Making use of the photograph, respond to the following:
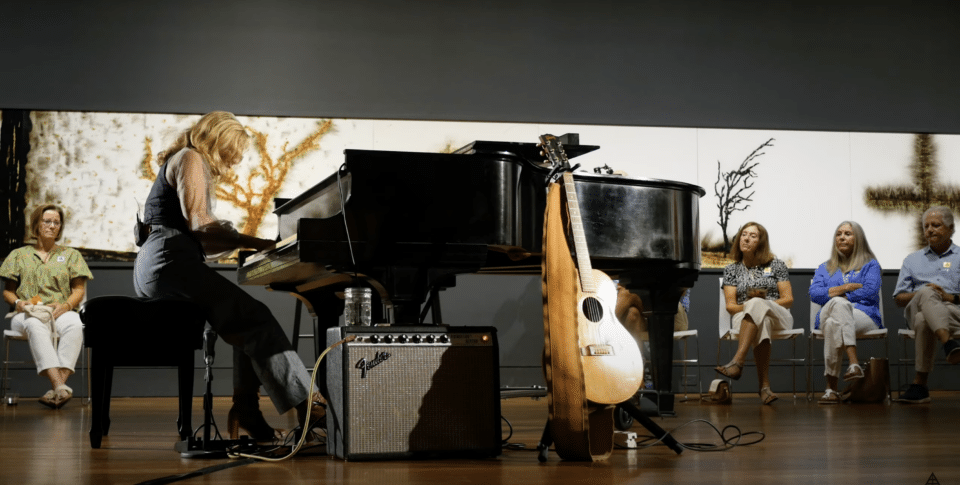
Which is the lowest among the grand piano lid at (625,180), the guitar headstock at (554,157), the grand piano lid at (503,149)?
the guitar headstock at (554,157)

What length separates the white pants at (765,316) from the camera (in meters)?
5.63

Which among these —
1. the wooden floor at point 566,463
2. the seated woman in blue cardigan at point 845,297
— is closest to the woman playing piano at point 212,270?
the wooden floor at point 566,463

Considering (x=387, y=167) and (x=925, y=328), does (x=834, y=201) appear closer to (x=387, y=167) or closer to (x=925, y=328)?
(x=925, y=328)

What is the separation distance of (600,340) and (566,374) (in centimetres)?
15

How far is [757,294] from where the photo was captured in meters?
5.77

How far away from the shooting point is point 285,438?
2811 mm

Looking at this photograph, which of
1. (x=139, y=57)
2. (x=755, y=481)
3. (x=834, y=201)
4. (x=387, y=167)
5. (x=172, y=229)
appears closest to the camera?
(x=755, y=481)

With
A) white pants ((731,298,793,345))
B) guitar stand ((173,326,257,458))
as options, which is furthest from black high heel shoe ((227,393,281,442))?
white pants ((731,298,793,345))

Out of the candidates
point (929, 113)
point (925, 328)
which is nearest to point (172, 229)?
point (925, 328)

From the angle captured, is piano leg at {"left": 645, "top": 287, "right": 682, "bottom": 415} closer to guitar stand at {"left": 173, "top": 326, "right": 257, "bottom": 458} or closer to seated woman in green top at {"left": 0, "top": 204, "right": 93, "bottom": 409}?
guitar stand at {"left": 173, "top": 326, "right": 257, "bottom": 458}

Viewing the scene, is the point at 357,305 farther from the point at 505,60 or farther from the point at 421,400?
the point at 505,60

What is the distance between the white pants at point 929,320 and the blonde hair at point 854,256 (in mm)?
379

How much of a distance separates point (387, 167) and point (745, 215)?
4.77m

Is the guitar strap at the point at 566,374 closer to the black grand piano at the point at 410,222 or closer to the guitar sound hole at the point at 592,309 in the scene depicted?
the guitar sound hole at the point at 592,309
